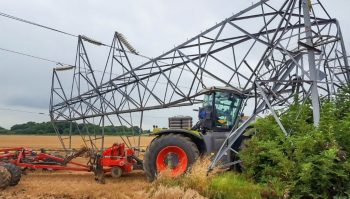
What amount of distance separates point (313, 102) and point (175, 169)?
4.03 meters

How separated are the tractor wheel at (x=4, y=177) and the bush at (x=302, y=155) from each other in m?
6.04

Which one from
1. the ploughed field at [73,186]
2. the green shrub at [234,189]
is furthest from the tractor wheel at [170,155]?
the green shrub at [234,189]

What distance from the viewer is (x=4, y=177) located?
10.4 m

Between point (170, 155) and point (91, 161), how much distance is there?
3367 mm

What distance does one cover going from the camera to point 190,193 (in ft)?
27.8

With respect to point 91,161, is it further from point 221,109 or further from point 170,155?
point 221,109

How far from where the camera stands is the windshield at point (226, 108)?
1252 centimetres

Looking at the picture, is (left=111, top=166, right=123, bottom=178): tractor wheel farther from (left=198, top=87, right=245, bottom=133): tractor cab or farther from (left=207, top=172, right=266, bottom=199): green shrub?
(left=207, top=172, right=266, bottom=199): green shrub

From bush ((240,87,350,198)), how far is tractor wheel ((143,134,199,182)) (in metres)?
1.51

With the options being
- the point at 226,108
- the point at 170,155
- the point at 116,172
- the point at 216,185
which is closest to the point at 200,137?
the point at 170,155

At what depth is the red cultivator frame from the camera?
12844 millimetres

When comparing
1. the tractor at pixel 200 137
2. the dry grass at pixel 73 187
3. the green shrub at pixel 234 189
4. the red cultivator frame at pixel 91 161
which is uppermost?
the tractor at pixel 200 137

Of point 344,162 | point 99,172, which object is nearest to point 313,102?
point 344,162

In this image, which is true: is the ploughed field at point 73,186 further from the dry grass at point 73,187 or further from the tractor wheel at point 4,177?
the tractor wheel at point 4,177
